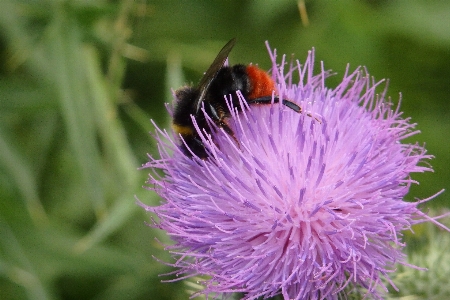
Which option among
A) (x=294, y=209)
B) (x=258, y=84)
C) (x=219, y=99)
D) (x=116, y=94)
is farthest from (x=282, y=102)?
(x=116, y=94)

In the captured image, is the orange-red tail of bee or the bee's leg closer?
the bee's leg

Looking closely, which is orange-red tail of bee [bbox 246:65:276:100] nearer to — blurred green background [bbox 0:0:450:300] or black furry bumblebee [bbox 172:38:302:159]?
black furry bumblebee [bbox 172:38:302:159]

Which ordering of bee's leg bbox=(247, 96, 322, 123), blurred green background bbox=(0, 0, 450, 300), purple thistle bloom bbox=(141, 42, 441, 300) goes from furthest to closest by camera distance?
blurred green background bbox=(0, 0, 450, 300) → bee's leg bbox=(247, 96, 322, 123) → purple thistle bloom bbox=(141, 42, 441, 300)

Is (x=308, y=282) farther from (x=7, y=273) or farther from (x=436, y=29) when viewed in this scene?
(x=436, y=29)

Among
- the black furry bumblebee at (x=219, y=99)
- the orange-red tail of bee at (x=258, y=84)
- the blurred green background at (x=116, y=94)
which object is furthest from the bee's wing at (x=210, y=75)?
the blurred green background at (x=116, y=94)

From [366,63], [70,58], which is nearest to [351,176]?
[70,58]

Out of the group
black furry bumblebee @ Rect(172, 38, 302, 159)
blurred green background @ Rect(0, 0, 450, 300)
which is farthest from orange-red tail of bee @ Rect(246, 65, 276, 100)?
blurred green background @ Rect(0, 0, 450, 300)
